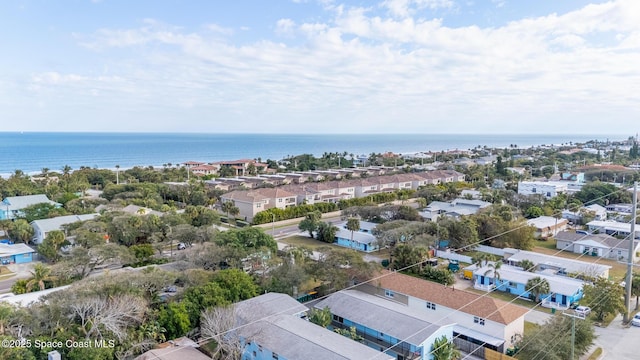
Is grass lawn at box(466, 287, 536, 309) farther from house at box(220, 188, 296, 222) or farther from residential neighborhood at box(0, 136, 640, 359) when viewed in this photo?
house at box(220, 188, 296, 222)

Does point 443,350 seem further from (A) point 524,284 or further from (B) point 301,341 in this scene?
(A) point 524,284

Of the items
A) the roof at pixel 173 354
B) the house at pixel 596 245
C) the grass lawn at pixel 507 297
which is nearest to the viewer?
the roof at pixel 173 354

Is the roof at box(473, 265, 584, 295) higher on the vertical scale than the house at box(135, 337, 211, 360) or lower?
lower

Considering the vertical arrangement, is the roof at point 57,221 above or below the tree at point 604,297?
above

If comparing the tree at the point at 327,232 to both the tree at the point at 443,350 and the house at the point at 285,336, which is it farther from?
the tree at the point at 443,350

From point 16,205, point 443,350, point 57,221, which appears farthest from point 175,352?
point 16,205

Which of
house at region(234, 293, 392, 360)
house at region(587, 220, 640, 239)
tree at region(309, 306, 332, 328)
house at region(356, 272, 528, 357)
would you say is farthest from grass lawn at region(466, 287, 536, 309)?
house at region(587, 220, 640, 239)

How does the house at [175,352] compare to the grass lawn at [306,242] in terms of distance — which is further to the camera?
the grass lawn at [306,242]

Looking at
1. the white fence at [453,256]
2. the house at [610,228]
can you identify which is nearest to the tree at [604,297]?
the white fence at [453,256]
